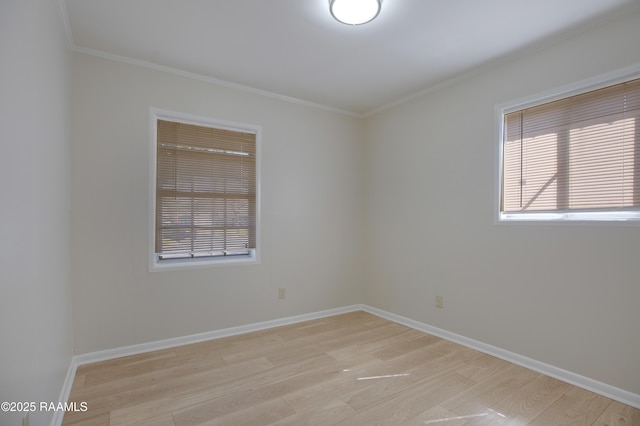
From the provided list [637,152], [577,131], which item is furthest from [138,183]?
[637,152]

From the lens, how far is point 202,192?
10.7 feet

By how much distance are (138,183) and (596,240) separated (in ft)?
12.1

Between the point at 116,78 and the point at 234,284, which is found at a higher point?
the point at 116,78

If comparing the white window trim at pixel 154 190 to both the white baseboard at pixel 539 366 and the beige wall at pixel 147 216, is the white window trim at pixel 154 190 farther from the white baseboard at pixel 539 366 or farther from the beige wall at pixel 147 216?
the white baseboard at pixel 539 366

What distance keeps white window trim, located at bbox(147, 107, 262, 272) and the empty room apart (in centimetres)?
2

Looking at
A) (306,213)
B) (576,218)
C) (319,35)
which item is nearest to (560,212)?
(576,218)

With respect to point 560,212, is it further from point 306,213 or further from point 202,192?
point 202,192

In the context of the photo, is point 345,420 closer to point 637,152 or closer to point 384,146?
point 637,152

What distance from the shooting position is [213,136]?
3.34 metres

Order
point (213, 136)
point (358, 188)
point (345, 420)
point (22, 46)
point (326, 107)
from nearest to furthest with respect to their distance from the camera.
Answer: point (22, 46) < point (345, 420) < point (213, 136) < point (326, 107) < point (358, 188)

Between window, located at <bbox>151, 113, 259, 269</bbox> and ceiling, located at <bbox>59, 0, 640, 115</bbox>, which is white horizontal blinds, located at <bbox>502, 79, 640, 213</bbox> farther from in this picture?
window, located at <bbox>151, 113, 259, 269</bbox>

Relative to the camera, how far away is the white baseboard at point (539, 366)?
2182 millimetres

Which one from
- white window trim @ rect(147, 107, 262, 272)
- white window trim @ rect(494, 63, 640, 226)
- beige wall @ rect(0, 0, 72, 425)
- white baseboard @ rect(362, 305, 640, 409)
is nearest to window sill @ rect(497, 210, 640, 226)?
white window trim @ rect(494, 63, 640, 226)

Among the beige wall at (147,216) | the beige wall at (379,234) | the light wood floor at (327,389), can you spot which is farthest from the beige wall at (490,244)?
the beige wall at (147,216)
